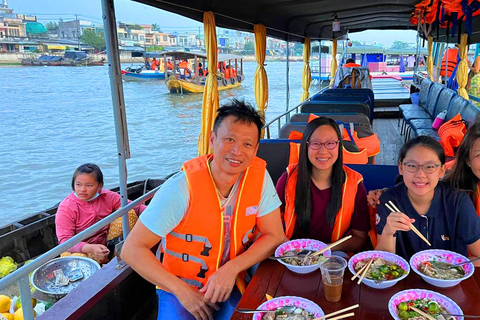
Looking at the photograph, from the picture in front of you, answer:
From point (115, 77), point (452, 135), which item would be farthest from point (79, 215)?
point (452, 135)

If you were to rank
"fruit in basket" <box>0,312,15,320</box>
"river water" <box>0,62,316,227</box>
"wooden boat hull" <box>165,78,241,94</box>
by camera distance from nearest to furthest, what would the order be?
"fruit in basket" <box>0,312,15,320</box> → "river water" <box>0,62,316,227</box> → "wooden boat hull" <box>165,78,241,94</box>

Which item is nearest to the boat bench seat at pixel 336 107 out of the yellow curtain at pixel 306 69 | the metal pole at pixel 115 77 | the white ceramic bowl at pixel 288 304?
the yellow curtain at pixel 306 69

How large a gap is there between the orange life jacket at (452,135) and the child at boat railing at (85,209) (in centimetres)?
305

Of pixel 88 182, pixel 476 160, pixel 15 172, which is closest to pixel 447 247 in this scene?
pixel 476 160

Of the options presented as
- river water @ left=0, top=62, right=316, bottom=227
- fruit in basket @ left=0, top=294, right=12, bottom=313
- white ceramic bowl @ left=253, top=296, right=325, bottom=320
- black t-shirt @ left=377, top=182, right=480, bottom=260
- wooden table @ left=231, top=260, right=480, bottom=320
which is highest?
black t-shirt @ left=377, top=182, right=480, bottom=260

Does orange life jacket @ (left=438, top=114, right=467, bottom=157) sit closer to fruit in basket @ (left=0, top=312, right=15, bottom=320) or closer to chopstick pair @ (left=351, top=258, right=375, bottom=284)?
chopstick pair @ (left=351, top=258, right=375, bottom=284)

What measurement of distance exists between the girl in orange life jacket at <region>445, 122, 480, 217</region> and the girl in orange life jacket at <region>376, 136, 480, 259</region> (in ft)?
0.51

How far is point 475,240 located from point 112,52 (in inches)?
78.8

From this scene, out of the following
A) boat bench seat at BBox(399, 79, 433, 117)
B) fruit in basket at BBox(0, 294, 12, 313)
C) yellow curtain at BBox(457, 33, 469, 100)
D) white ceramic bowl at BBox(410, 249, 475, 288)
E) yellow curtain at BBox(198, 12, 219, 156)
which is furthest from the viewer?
boat bench seat at BBox(399, 79, 433, 117)

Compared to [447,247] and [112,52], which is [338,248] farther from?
[112,52]

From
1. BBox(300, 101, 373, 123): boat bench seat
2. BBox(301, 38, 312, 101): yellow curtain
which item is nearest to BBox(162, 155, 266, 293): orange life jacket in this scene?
BBox(300, 101, 373, 123): boat bench seat

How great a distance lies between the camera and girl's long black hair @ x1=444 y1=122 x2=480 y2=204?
1797 millimetres

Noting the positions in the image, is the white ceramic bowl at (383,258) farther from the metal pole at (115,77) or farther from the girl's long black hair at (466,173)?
the metal pole at (115,77)

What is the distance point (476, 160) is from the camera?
5.85ft
